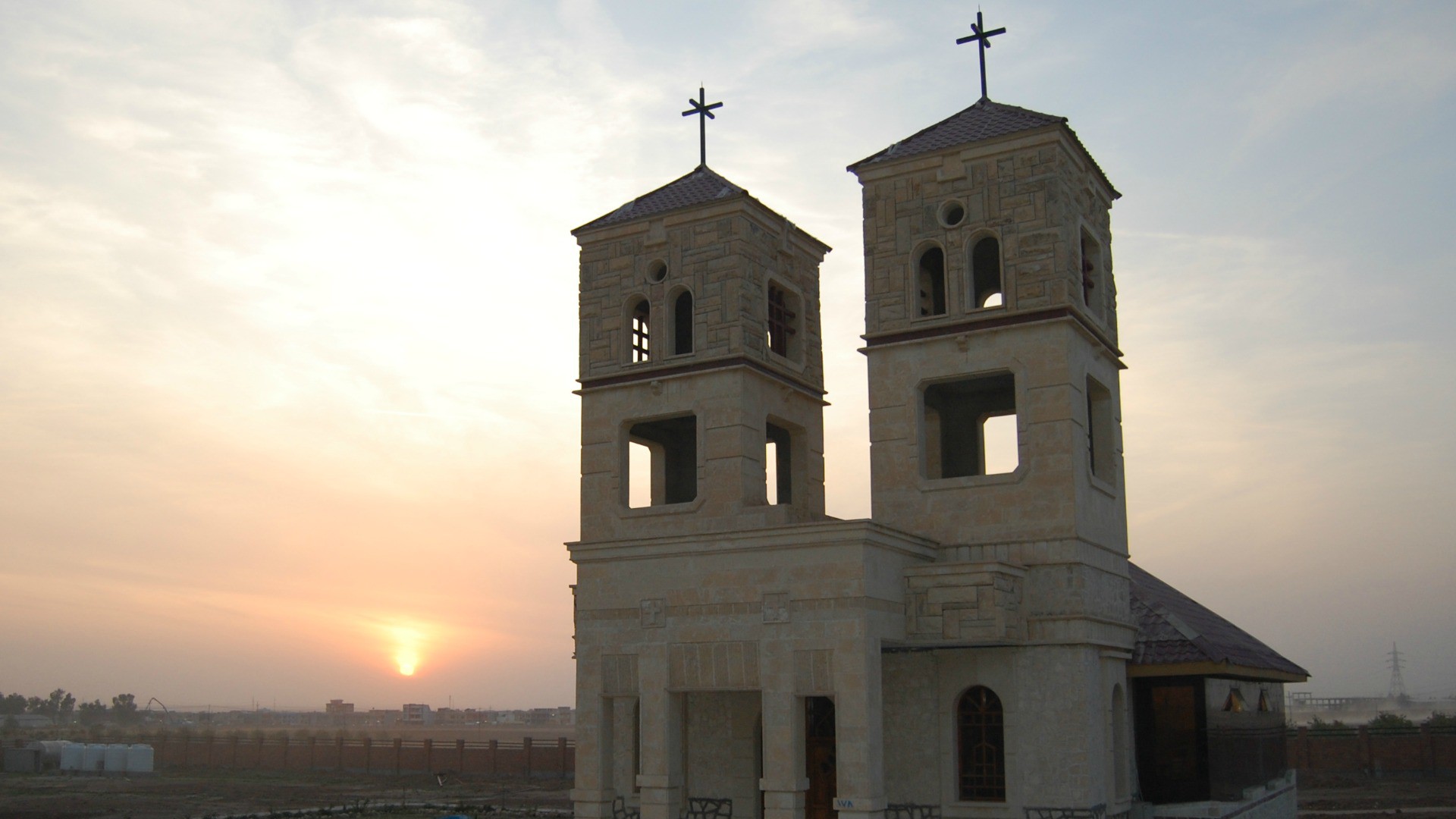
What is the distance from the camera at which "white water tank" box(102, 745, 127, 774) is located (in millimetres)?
70062

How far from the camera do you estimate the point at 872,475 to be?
2645 cm

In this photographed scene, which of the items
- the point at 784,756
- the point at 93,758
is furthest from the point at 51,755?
the point at 784,756

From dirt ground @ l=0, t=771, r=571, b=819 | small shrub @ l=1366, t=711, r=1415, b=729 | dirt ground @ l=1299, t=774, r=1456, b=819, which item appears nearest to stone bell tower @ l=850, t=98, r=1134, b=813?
dirt ground @ l=1299, t=774, r=1456, b=819

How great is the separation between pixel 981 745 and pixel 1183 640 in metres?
5.26

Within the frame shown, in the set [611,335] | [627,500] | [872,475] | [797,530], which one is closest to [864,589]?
[797,530]

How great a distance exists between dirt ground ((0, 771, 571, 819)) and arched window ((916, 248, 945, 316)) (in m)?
23.3

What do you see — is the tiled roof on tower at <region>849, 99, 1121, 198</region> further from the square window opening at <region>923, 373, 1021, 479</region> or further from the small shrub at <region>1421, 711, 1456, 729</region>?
the small shrub at <region>1421, 711, 1456, 729</region>

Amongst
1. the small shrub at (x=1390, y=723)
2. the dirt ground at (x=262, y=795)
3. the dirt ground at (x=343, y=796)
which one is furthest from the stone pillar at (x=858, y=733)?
the small shrub at (x=1390, y=723)

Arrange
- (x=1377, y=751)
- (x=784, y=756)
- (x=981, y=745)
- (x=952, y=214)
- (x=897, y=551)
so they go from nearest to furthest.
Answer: (x=784, y=756) → (x=897, y=551) → (x=981, y=745) → (x=952, y=214) → (x=1377, y=751)

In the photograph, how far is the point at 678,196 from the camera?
28.5m

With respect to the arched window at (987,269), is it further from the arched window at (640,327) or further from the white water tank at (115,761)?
the white water tank at (115,761)

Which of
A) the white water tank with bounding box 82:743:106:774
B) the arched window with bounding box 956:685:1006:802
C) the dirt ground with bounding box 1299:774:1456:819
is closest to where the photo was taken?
the arched window with bounding box 956:685:1006:802

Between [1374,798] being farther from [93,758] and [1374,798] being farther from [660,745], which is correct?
[93,758]

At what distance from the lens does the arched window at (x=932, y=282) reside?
2877 centimetres
